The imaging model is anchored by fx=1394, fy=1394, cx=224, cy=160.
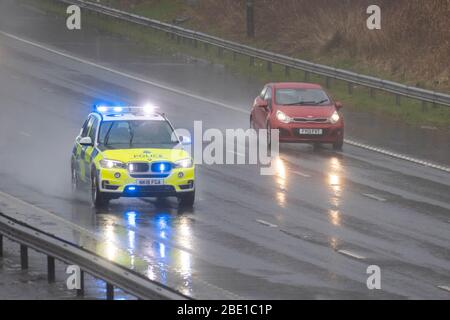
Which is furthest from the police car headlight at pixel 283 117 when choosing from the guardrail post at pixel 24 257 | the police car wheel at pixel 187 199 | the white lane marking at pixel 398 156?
the guardrail post at pixel 24 257

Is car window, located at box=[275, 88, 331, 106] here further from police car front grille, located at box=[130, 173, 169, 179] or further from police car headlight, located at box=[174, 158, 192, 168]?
police car front grille, located at box=[130, 173, 169, 179]

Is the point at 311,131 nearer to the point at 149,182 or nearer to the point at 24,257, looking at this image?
the point at 149,182

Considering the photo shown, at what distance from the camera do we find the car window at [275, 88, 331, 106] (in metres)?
33.8

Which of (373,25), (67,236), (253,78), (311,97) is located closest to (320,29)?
(373,25)

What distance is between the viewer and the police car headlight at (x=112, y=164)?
943 inches

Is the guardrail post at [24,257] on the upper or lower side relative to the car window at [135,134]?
lower

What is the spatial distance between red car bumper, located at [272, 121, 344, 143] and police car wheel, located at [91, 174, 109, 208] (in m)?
9.12

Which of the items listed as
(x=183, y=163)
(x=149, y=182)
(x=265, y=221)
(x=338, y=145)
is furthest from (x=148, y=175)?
(x=338, y=145)

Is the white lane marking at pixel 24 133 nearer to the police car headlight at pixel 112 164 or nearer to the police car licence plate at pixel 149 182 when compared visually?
the police car headlight at pixel 112 164

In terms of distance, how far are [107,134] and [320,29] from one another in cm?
2753

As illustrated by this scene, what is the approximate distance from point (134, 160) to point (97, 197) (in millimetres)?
897

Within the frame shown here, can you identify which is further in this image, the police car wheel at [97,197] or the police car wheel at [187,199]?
the police car wheel at [187,199]

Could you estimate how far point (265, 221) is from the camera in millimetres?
23078

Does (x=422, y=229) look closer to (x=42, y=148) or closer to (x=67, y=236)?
(x=67, y=236)
